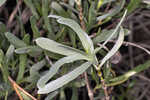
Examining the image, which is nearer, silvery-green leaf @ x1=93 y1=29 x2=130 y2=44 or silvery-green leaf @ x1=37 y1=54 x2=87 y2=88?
silvery-green leaf @ x1=37 y1=54 x2=87 y2=88

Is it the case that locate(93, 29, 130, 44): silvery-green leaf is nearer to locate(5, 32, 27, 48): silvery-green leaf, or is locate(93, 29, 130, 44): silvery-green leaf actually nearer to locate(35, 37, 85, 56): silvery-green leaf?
locate(35, 37, 85, 56): silvery-green leaf

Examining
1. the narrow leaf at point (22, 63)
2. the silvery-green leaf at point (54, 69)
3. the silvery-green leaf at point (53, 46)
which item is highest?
the silvery-green leaf at point (53, 46)

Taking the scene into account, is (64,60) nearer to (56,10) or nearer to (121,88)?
(56,10)

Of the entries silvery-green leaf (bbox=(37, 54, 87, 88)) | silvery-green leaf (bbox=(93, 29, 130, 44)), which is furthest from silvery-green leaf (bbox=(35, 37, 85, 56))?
silvery-green leaf (bbox=(93, 29, 130, 44))

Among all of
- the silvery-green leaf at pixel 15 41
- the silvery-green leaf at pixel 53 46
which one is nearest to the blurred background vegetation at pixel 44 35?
the silvery-green leaf at pixel 15 41

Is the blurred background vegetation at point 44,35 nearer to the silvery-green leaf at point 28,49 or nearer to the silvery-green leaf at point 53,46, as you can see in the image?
the silvery-green leaf at point 28,49

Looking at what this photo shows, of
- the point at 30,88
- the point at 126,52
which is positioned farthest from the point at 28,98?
the point at 126,52

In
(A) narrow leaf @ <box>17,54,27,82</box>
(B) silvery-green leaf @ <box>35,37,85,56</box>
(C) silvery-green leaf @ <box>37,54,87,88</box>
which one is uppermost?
(B) silvery-green leaf @ <box>35,37,85,56</box>

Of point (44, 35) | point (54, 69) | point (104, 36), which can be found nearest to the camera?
point (54, 69)

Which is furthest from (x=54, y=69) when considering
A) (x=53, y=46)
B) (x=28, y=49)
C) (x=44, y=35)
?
(x=44, y=35)

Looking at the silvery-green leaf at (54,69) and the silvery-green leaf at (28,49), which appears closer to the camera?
the silvery-green leaf at (54,69)

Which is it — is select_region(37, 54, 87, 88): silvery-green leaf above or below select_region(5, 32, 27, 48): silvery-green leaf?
below

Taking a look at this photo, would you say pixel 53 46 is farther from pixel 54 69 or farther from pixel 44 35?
pixel 44 35

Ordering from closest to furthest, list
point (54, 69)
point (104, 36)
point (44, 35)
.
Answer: point (54, 69)
point (104, 36)
point (44, 35)
